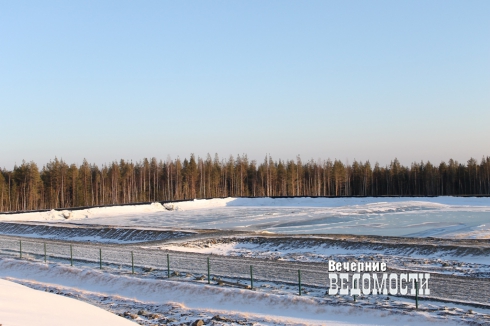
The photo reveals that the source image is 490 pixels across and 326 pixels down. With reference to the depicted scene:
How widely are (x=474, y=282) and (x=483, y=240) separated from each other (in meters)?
14.8

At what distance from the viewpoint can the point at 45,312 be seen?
15758 mm

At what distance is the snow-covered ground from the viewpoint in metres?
43.9

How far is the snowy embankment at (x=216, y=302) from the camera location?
16219 mm

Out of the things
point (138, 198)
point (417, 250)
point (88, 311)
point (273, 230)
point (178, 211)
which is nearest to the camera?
point (88, 311)

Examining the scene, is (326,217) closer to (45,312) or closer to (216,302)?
(216,302)

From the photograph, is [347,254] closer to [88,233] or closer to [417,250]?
[417,250]

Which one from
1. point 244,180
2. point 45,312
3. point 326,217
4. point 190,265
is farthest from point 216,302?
point 244,180

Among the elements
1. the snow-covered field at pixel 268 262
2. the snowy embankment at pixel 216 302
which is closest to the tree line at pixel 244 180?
the snow-covered field at pixel 268 262

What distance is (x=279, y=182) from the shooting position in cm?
13912

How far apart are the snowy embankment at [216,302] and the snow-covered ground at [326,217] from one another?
2302 cm

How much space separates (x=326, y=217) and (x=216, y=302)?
39273 millimetres

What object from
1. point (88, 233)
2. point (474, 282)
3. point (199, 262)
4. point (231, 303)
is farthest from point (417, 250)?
point (88, 233)

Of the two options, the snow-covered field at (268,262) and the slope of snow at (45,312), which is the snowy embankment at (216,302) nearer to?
the snow-covered field at (268,262)

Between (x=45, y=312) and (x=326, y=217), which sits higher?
(x=45, y=312)
